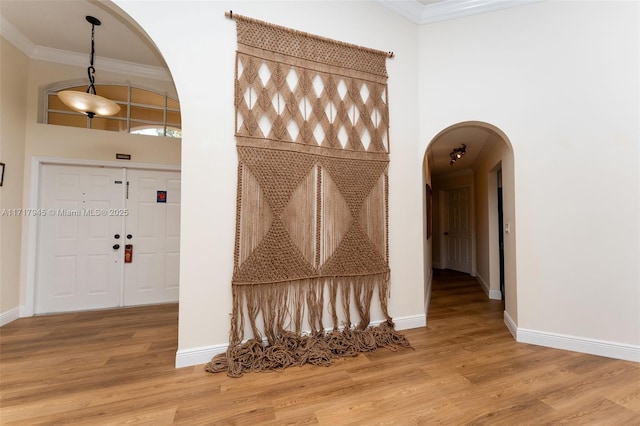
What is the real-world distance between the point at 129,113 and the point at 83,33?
90 centimetres

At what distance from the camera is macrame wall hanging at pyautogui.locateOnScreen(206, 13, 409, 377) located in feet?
6.90

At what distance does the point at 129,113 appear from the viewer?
3500 millimetres

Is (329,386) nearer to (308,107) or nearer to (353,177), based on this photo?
(353,177)

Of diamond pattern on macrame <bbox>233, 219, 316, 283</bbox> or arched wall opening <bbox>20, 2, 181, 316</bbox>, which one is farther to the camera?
arched wall opening <bbox>20, 2, 181, 316</bbox>

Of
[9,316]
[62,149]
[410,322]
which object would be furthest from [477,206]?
[9,316]

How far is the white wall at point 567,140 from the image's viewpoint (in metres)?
2.14

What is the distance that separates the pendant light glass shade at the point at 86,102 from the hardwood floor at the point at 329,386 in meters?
2.19

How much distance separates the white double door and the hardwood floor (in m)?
0.82

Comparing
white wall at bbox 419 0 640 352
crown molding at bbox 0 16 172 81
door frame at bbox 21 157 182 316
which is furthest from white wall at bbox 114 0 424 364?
door frame at bbox 21 157 182 316

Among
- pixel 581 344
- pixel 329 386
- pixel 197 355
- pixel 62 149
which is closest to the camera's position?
pixel 329 386

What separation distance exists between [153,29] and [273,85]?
94 centimetres

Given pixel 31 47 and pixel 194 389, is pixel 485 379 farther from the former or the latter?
pixel 31 47

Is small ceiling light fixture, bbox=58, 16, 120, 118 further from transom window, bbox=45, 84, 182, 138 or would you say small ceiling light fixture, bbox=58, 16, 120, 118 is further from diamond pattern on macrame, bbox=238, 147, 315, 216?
diamond pattern on macrame, bbox=238, 147, 315, 216

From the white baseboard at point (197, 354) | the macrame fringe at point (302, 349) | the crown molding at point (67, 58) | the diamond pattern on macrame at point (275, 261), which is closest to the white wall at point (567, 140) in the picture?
the macrame fringe at point (302, 349)
